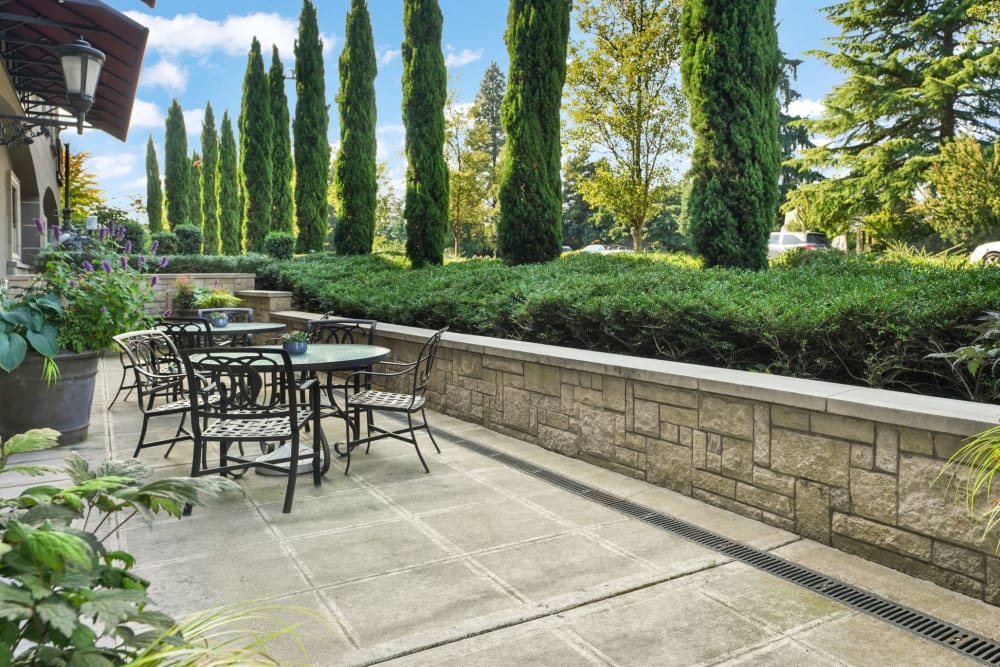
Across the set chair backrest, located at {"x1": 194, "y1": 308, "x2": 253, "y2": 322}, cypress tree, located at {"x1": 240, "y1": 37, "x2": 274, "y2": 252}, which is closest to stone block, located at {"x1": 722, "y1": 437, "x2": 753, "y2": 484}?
chair backrest, located at {"x1": 194, "y1": 308, "x2": 253, "y2": 322}

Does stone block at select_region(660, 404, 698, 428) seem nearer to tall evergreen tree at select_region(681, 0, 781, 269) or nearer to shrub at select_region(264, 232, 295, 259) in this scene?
tall evergreen tree at select_region(681, 0, 781, 269)

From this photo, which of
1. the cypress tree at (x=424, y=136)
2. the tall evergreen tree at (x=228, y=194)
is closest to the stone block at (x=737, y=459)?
the cypress tree at (x=424, y=136)

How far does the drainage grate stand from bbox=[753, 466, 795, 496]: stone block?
1.15 feet

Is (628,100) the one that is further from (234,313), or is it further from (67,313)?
(67,313)

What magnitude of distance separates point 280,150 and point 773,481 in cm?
2158

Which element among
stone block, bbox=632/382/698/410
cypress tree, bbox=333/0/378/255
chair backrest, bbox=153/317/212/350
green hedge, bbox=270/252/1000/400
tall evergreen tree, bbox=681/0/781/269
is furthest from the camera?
cypress tree, bbox=333/0/378/255

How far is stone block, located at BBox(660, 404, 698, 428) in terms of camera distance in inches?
141

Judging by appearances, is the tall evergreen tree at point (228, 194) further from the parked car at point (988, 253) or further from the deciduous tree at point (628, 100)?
the parked car at point (988, 253)

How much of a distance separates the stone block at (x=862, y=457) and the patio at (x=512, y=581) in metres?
0.41

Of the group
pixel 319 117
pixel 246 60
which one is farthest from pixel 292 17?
pixel 246 60

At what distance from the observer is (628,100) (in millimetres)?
14828

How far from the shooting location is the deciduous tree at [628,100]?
14102 mm

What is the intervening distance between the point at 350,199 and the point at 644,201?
21.4 feet

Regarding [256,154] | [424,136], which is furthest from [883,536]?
[256,154]
